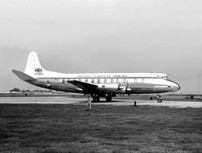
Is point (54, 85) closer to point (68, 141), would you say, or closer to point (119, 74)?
point (119, 74)

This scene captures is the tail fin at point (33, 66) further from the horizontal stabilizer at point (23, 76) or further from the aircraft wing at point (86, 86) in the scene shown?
the aircraft wing at point (86, 86)

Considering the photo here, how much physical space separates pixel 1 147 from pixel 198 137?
637 centimetres

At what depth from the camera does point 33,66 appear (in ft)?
135

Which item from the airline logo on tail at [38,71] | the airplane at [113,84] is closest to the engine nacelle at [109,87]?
the airplane at [113,84]

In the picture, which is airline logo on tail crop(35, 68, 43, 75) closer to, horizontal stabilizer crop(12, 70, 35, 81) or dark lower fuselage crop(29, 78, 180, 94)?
horizontal stabilizer crop(12, 70, 35, 81)

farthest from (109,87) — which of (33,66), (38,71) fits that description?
(33,66)

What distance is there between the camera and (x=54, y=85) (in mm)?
38250

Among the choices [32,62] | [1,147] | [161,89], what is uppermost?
[32,62]

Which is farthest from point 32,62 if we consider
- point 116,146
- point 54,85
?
point 116,146

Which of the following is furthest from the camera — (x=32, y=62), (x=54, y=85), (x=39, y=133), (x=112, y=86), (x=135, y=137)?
(x=32, y=62)

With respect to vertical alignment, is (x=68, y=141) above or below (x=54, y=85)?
below

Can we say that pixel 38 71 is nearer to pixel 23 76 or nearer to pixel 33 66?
pixel 33 66

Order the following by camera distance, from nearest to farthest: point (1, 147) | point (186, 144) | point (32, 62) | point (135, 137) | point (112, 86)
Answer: point (1, 147) → point (186, 144) → point (135, 137) → point (112, 86) → point (32, 62)

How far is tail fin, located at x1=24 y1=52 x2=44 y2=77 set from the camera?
40.2 m
